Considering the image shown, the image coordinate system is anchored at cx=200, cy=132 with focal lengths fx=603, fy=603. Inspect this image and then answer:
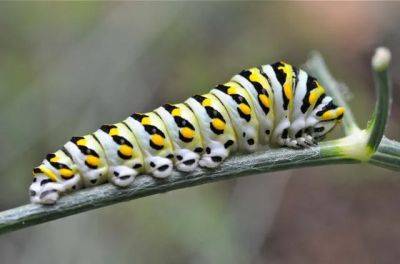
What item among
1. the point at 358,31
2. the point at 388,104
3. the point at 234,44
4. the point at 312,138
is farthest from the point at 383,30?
the point at 388,104

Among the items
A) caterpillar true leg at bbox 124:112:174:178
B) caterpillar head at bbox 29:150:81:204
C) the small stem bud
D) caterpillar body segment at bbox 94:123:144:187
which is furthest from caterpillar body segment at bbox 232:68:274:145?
the small stem bud

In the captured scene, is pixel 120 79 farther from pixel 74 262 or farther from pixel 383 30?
pixel 383 30

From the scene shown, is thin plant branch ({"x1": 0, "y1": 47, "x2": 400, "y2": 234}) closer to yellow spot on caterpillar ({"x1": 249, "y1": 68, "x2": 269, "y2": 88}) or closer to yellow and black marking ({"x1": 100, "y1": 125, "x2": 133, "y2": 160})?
yellow and black marking ({"x1": 100, "y1": 125, "x2": 133, "y2": 160})

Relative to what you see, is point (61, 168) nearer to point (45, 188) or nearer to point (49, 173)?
point (49, 173)

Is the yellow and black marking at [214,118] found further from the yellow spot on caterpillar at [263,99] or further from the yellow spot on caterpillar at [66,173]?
the yellow spot on caterpillar at [66,173]

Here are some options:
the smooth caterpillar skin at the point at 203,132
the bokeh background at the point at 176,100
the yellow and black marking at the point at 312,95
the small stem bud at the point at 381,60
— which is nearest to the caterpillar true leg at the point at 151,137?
the smooth caterpillar skin at the point at 203,132

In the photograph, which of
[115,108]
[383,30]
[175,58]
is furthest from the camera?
[383,30]

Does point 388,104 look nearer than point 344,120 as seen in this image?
Yes

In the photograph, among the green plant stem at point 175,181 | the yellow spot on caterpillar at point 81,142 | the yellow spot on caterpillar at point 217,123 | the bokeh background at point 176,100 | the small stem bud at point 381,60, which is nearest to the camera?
the small stem bud at point 381,60
